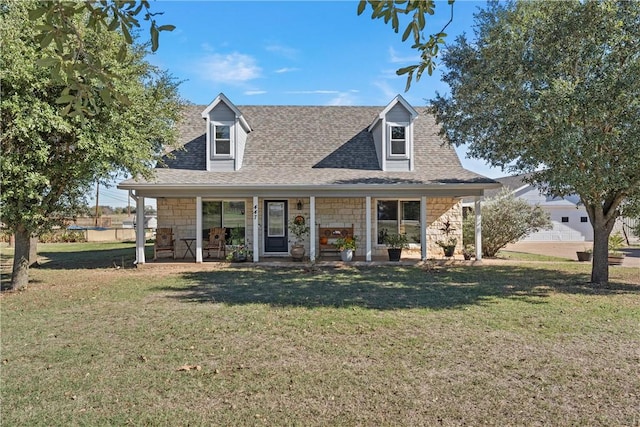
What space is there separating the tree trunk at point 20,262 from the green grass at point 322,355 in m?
0.35

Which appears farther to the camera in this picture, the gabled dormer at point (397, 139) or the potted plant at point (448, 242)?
the gabled dormer at point (397, 139)

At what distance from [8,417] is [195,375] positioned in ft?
5.37

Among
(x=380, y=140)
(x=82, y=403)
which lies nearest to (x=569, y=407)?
(x=82, y=403)

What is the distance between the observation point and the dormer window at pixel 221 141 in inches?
565

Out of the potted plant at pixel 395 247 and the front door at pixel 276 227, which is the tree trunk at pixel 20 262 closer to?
the front door at pixel 276 227

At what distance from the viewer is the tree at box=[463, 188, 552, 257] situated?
15195 millimetres

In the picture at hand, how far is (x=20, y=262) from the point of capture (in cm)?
937

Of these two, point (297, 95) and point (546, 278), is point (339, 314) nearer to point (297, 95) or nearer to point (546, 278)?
point (546, 278)

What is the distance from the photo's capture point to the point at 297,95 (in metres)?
18.3

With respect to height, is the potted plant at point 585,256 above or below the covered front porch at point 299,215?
below

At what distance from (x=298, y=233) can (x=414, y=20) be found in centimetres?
1244

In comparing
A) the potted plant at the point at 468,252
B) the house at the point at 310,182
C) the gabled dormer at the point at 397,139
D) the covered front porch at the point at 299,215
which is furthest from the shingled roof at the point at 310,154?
the potted plant at the point at 468,252

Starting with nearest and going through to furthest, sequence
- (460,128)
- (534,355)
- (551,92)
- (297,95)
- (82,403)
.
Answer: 1. (82,403)
2. (534,355)
3. (551,92)
4. (460,128)
5. (297,95)

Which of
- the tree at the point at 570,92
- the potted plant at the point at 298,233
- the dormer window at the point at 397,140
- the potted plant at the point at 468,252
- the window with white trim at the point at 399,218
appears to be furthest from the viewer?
the window with white trim at the point at 399,218
